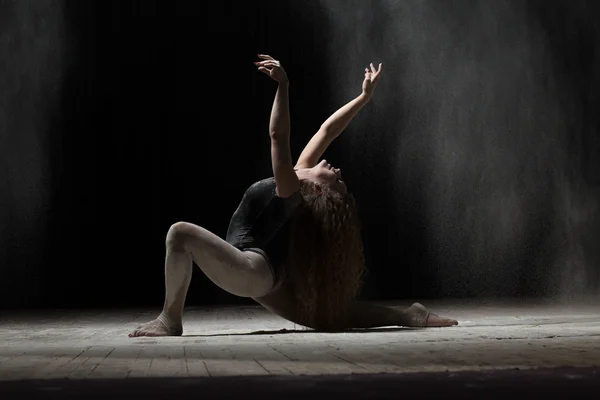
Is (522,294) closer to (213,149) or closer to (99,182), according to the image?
(213,149)

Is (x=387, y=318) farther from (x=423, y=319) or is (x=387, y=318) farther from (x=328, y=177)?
(x=328, y=177)

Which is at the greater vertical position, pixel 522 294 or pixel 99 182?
pixel 99 182

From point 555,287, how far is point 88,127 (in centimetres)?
362

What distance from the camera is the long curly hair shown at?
3340mm

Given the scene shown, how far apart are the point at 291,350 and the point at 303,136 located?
4.41m

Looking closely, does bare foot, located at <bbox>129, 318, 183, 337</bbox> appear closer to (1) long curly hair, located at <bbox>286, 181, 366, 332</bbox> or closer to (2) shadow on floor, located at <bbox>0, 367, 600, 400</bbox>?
(1) long curly hair, located at <bbox>286, 181, 366, 332</bbox>

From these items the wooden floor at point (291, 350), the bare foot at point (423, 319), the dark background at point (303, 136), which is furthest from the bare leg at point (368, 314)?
the dark background at point (303, 136)

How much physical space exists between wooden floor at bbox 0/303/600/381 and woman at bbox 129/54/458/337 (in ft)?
0.44

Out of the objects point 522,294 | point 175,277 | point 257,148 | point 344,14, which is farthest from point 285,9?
point 175,277

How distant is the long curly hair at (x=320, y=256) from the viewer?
334 cm

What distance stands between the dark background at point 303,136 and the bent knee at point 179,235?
355 centimetres

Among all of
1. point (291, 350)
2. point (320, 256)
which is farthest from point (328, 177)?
point (291, 350)

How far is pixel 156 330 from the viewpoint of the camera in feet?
10.4

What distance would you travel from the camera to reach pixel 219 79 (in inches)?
266
